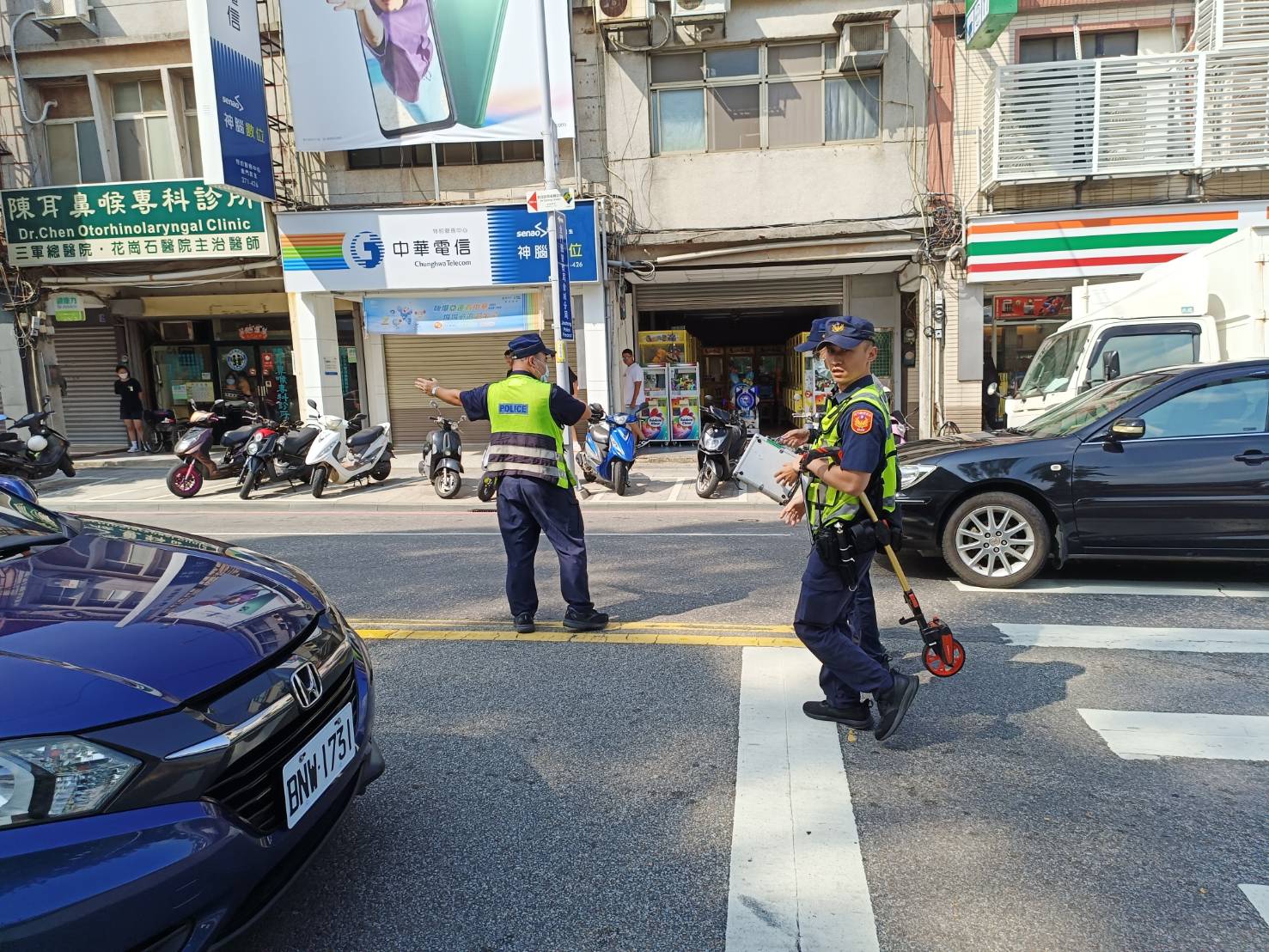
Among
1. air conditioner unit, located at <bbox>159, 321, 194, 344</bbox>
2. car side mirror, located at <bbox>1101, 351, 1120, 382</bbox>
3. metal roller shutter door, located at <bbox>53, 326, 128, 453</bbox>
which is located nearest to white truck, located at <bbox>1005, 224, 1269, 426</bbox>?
car side mirror, located at <bbox>1101, 351, 1120, 382</bbox>

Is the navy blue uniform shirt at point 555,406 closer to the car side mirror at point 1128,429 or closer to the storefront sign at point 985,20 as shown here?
the car side mirror at point 1128,429

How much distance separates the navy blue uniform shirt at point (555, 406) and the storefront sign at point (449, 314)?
8910 millimetres

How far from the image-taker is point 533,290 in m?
13.4

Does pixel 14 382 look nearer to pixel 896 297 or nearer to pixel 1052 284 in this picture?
pixel 896 297

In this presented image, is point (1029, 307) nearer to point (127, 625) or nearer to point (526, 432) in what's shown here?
point (526, 432)

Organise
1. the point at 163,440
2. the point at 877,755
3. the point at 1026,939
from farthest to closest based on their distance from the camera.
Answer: the point at 163,440 → the point at 877,755 → the point at 1026,939

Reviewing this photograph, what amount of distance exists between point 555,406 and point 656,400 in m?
10.5

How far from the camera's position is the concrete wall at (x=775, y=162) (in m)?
12.8

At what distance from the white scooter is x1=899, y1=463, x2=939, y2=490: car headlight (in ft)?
27.0

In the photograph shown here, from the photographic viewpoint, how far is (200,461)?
11.1 m

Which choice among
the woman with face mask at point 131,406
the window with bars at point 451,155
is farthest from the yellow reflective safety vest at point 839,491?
the woman with face mask at point 131,406

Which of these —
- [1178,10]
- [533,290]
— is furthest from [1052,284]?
[533,290]

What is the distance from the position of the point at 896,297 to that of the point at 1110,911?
14.2 m

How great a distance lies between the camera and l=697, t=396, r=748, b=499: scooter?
1031 centimetres
